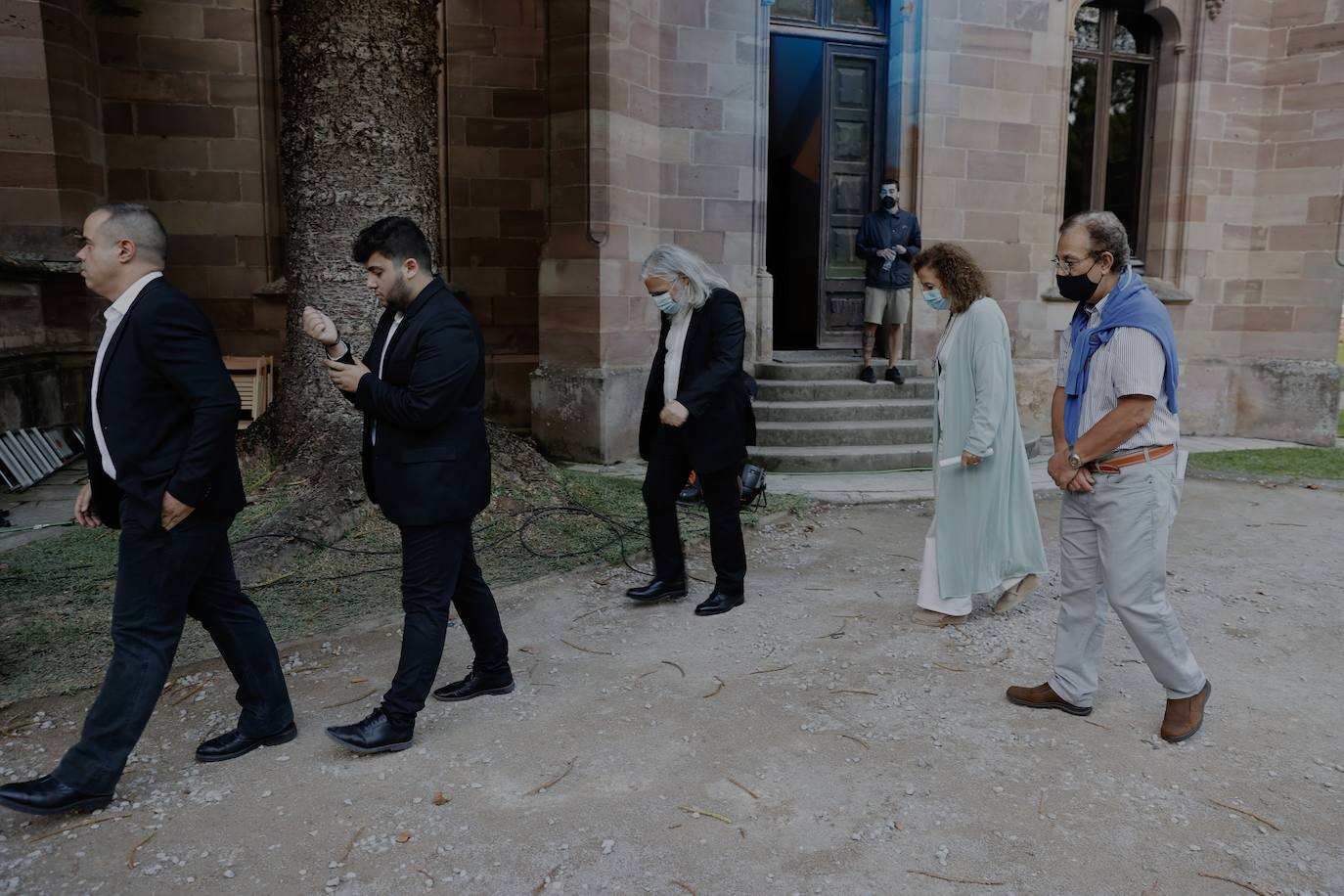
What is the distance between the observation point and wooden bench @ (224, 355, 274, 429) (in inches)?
389

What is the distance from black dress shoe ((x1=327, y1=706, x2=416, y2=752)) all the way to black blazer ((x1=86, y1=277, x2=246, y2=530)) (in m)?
0.91

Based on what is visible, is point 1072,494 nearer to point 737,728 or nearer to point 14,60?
point 737,728

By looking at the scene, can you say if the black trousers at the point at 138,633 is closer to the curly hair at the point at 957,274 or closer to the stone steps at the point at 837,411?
the curly hair at the point at 957,274

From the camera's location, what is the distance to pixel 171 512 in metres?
3.03

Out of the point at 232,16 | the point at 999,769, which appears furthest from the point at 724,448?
the point at 232,16

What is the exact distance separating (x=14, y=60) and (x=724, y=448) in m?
7.78

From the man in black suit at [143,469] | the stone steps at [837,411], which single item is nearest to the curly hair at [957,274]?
the man in black suit at [143,469]

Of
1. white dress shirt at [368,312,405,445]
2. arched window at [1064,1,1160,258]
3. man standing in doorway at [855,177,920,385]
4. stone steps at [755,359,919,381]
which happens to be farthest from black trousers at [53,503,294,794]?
arched window at [1064,1,1160,258]

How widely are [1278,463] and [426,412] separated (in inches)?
353

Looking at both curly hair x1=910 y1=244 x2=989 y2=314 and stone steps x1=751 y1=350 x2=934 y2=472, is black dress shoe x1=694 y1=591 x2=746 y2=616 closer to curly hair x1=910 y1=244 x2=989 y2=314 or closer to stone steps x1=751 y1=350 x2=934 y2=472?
curly hair x1=910 y1=244 x2=989 y2=314

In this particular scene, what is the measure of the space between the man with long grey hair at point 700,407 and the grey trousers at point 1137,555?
1.65 meters

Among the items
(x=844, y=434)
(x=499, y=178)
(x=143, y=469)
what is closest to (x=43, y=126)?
(x=499, y=178)

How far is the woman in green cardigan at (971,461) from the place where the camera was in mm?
4629

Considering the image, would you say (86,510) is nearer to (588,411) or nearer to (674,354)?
(674,354)
